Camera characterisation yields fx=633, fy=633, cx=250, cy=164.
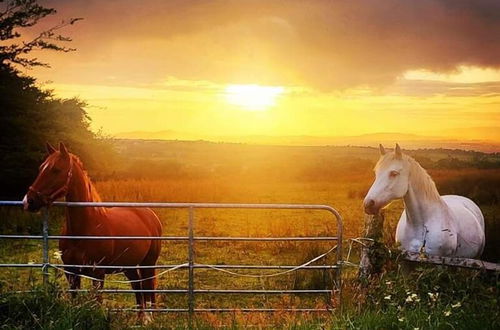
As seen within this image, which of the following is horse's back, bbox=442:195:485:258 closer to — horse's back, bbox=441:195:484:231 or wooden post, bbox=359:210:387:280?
horse's back, bbox=441:195:484:231

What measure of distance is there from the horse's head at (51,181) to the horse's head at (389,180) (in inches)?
116

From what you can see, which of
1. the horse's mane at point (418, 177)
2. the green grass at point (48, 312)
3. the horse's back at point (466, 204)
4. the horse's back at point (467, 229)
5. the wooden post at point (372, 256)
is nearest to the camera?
the green grass at point (48, 312)

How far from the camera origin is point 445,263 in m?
5.31

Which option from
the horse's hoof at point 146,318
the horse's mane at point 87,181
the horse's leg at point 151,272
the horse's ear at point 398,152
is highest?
the horse's ear at point 398,152

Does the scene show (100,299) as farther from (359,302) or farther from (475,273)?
(475,273)

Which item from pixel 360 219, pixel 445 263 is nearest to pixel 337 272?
pixel 445 263

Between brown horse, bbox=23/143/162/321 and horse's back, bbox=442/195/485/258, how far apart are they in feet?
11.5

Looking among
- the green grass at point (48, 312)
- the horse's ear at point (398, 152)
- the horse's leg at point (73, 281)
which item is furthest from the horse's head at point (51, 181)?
the horse's ear at point (398, 152)

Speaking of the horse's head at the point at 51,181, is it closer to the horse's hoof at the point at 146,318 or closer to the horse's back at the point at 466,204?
the horse's hoof at the point at 146,318

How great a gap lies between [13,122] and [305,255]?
1076 centimetres

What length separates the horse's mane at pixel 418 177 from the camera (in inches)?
258

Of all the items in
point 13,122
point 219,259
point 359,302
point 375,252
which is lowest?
point 219,259

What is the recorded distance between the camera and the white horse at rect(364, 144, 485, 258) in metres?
6.43

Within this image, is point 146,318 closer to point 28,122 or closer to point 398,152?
point 398,152
